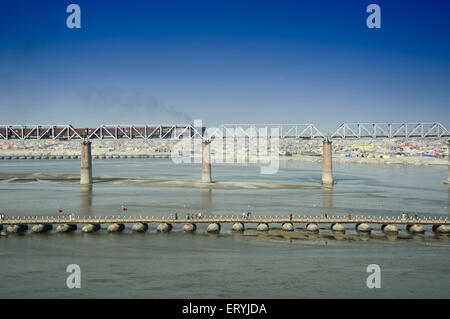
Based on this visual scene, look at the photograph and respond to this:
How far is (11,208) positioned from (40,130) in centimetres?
Result: 5776

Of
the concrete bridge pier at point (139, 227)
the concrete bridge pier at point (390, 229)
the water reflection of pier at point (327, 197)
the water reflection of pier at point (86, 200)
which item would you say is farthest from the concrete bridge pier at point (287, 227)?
the water reflection of pier at point (86, 200)

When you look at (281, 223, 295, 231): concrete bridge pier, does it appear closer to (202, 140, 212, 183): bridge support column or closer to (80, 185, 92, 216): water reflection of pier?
(80, 185, 92, 216): water reflection of pier

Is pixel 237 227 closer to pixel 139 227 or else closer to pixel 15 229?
pixel 139 227

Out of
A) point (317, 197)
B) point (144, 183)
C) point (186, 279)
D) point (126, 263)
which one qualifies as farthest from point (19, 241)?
point (144, 183)

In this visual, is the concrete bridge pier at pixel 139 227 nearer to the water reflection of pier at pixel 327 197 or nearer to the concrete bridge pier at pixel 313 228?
the concrete bridge pier at pixel 313 228

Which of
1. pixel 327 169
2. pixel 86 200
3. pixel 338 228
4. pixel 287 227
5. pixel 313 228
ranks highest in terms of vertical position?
pixel 327 169

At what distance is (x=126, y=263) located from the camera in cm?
4278

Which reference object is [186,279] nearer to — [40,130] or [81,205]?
[81,205]

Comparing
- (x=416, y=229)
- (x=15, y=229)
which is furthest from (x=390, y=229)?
(x=15, y=229)

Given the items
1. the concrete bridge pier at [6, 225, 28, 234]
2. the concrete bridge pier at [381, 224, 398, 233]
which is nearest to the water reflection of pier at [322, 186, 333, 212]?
the concrete bridge pier at [381, 224, 398, 233]

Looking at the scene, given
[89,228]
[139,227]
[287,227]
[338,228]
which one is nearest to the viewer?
[89,228]

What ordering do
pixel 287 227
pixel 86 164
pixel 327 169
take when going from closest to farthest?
pixel 287 227
pixel 86 164
pixel 327 169

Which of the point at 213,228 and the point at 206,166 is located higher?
the point at 206,166
